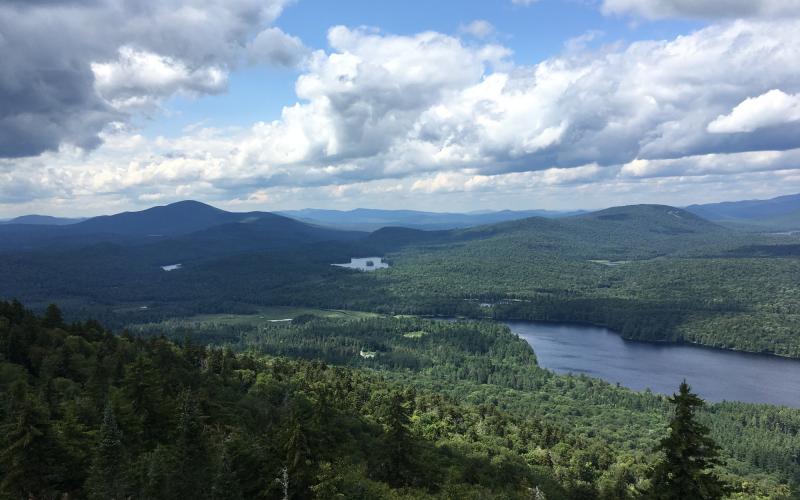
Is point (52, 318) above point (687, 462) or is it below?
below

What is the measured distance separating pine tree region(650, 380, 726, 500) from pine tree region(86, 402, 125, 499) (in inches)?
1484

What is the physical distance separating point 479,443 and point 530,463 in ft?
33.9

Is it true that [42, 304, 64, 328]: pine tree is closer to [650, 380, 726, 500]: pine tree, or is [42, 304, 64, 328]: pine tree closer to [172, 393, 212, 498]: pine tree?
[172, 393, 212, 498]: pine tree

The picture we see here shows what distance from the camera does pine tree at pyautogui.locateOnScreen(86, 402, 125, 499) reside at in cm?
3588

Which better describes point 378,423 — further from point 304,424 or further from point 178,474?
point 178,474

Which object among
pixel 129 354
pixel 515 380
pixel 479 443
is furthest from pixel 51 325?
pixel 515 380

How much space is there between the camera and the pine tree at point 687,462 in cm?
3175

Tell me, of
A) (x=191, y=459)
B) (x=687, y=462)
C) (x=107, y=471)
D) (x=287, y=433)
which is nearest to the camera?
(x=687, y=462)

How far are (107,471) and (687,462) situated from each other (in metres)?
41.1

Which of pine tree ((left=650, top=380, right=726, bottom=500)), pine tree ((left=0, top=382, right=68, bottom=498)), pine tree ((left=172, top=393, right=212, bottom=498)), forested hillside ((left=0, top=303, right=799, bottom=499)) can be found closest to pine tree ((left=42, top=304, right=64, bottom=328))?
forested hillside ((left=0, top=303, right=799, bottom=499))

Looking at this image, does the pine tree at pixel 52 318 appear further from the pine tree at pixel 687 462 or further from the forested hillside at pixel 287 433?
the pine tree at pixel 687 462

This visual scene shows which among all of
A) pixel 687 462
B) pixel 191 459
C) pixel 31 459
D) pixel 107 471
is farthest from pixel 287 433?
pixel 687 462

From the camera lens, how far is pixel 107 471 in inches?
1465

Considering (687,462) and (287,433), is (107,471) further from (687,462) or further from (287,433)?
(687,462)
